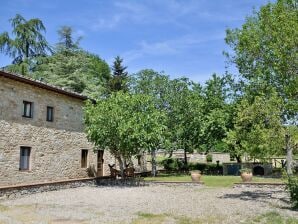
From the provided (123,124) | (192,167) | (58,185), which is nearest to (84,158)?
(58,185)

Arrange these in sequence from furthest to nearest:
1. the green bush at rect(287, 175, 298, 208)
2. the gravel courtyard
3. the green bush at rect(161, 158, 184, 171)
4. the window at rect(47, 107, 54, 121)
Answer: the green bush at rect(161, 158, 184, 171), the window at rect(47, 107, 54, 121), the green bush at rect(287, 175, 298, 208), the gravel courtyard

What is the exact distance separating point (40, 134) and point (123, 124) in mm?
4931

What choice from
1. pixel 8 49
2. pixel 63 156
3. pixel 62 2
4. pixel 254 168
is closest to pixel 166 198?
pixel 63 156

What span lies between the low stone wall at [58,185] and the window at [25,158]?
1.62 meters

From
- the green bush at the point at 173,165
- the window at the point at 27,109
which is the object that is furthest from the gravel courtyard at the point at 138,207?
the green bush at the point at 173,165

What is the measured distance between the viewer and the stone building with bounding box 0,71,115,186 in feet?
58.3

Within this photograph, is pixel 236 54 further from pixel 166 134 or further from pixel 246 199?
pixel 246 199

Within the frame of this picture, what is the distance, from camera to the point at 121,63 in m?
50.2

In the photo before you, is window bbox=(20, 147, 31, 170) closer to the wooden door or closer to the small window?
the small window

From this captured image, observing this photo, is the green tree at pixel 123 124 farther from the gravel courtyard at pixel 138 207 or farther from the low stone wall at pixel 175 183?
the gravel courtyard at pixel 138 207

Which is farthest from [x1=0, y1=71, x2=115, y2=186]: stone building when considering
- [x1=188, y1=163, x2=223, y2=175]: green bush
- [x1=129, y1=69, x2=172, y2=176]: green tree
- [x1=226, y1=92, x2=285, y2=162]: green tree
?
[x1=188, y1=163, x2=223, y2=175]: green bush

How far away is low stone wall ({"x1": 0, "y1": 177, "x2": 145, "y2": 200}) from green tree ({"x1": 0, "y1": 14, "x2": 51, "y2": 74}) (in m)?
20.4

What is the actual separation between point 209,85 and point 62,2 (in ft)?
73.9

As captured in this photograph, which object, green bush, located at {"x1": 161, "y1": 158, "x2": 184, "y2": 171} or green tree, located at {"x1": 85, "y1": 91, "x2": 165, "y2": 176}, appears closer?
green tree, located at {"x1": 85, "y1": 91, "x2": 165, "y2": 176}
